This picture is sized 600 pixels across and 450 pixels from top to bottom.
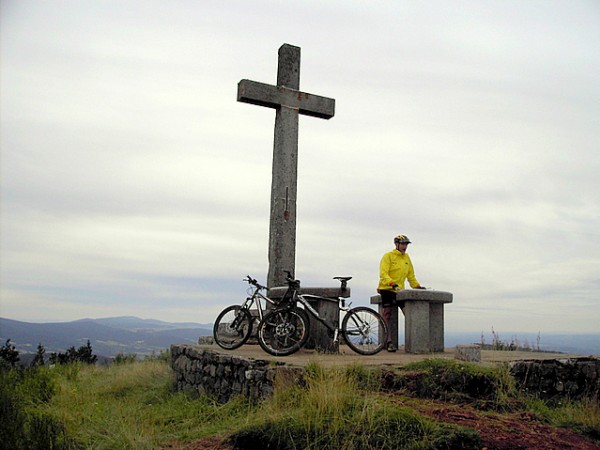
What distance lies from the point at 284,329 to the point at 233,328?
1.20m

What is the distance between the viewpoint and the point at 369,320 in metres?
9.52

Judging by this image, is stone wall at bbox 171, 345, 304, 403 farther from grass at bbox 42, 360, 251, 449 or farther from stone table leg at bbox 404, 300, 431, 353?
stone table leg at bbox 404, 300, 431, 353

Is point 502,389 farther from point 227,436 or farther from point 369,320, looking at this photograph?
point 227,436

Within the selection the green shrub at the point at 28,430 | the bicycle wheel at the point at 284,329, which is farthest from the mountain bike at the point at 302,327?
the green shrub at the point at 28,430

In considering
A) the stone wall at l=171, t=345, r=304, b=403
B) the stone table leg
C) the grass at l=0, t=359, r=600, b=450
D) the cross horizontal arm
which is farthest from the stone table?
the cross horizontal arm

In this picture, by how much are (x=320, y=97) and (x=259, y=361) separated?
5.95m

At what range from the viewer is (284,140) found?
451 inches

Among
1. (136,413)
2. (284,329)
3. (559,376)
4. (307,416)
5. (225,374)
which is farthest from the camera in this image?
(284,329)

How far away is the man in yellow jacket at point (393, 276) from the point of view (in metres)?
10.5

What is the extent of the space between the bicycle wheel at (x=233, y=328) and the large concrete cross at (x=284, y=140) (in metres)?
1.13

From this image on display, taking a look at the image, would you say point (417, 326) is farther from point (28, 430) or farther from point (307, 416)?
point (28, 430)

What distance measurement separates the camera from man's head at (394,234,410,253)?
1062 cm

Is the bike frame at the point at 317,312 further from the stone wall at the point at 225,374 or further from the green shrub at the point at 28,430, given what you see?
the green shrub at the point at 28,430

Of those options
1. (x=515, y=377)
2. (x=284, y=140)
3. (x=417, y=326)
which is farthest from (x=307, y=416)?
(x=284, y=140)
